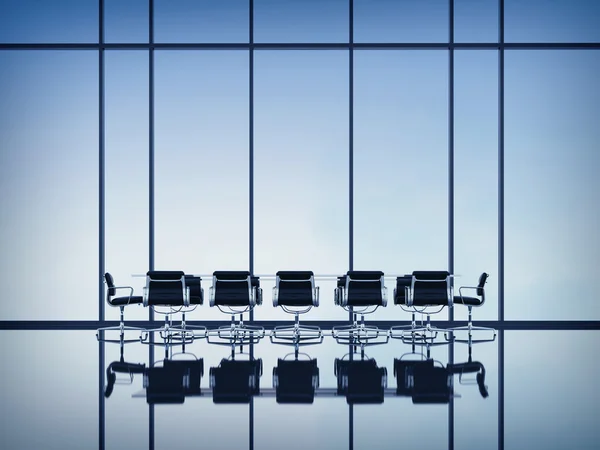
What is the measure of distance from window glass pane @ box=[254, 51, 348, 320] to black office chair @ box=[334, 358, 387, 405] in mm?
2722

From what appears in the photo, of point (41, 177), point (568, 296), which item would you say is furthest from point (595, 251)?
point (41, 177)

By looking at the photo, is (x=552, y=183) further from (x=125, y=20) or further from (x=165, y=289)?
(x=125, y=20)

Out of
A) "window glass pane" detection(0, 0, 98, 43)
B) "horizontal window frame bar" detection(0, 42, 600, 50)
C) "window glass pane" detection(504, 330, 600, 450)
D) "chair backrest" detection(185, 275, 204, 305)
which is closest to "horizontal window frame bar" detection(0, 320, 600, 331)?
"window glass pane" detection(504, 330, 600, 450)

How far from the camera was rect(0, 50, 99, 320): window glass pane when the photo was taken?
8484mm

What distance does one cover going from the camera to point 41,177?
28.0ft

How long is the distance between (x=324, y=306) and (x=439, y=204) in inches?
87.3

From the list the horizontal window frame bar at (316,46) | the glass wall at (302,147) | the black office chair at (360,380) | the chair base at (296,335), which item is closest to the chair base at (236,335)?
the chair base at (296,335)

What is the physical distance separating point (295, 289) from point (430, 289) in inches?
62.9

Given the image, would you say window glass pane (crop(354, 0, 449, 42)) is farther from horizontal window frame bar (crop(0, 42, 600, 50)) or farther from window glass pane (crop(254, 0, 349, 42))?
window glass pane (crop(254, 0, 349, 42))

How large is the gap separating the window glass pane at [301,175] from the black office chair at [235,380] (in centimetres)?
275

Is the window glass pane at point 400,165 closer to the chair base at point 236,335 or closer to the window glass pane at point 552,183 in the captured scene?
the window glass pane at point 552,183

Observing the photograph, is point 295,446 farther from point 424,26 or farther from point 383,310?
point 424,26

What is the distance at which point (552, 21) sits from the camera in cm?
856

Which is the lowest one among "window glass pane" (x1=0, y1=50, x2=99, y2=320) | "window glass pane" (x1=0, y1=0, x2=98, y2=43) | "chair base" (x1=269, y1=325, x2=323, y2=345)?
"chair base" (x1=269, y1=325, x2=323, y2=345)
